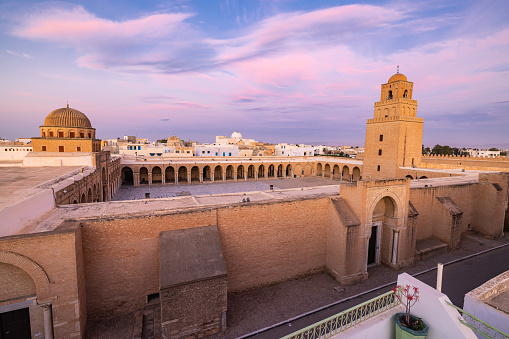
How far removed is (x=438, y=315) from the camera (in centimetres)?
452

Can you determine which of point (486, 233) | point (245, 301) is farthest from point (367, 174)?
point (245, 301)

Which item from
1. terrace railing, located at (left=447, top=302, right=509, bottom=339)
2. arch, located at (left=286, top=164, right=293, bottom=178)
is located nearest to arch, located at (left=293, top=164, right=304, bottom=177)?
arch, located at (left=286, top=164, right=293, bottom=178)

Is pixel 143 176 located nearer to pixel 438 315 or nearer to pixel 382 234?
pixel 382 234

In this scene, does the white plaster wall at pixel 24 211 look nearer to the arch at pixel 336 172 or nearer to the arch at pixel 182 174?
the arch at pixel 182 174

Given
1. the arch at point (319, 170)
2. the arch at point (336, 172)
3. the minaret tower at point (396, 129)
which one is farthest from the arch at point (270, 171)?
the minaret tower at point (396, 129)

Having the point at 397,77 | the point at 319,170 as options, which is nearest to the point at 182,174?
the point at 319,170

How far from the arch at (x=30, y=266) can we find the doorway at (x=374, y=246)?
12.1 m

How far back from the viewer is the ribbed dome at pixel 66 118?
19797 millimetres

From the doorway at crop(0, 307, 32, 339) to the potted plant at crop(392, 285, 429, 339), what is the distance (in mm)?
8462

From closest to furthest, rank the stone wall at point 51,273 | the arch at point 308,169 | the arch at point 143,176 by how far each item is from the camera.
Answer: the stone wall at point 51,273, the arch at point 143,176, the arch at point 308,169

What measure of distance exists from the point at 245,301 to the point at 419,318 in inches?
234

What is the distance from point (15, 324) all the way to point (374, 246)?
13.0 meters

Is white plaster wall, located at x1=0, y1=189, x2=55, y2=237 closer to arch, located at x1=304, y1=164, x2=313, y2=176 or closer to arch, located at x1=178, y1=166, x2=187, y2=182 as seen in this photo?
arch, located at x1=178, y1=166, x2=187, y2=182

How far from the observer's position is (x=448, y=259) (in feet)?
40.8
